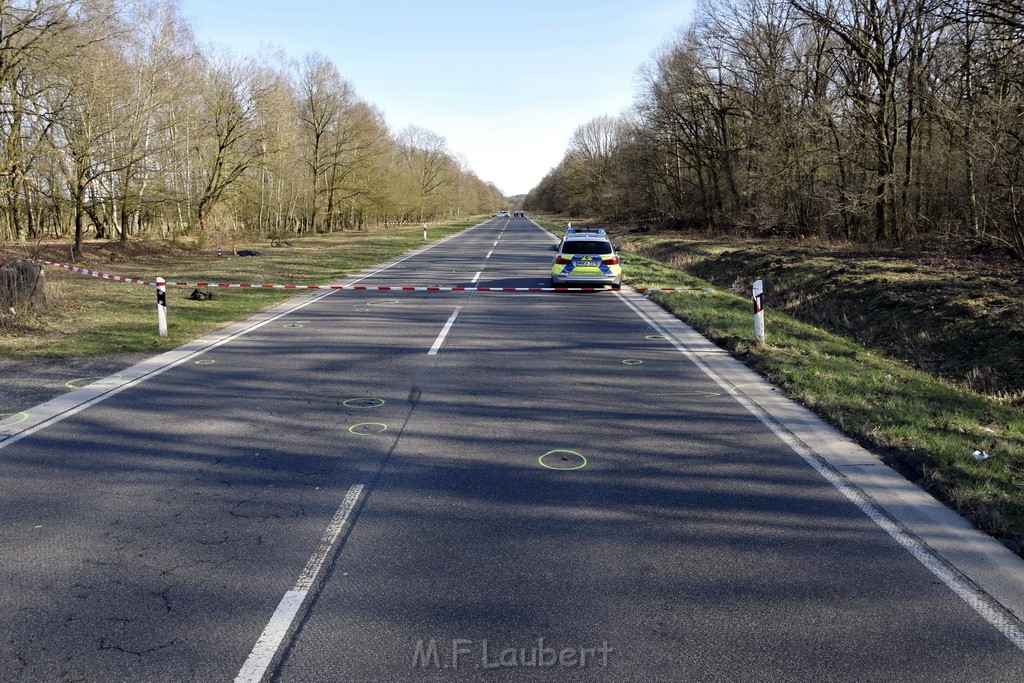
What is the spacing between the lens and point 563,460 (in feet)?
21.8

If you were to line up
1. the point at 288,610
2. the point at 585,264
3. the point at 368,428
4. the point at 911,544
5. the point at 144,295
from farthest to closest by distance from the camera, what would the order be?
1. the point at 585,264
2. the point at 144,295
3. the point at 368,428
4. the point at 911,544
5. the point at 288,610

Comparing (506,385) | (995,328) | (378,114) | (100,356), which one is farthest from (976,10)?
(378,114)

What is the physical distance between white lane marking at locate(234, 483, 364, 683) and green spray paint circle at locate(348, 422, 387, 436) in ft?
6.72

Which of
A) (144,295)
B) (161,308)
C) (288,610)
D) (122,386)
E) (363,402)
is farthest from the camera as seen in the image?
(144,295)

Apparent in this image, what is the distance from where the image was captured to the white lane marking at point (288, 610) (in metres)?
3.53

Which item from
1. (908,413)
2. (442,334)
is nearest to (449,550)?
(908,413)

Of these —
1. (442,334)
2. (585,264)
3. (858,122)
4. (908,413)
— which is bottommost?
(908,413)

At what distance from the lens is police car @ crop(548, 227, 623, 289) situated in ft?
68.3

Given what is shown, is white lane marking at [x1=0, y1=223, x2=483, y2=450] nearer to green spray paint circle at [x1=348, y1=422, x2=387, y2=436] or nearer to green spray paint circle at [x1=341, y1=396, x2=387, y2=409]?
green spray paint circle at [x1=341, y1=396, x2=387, y2=409]

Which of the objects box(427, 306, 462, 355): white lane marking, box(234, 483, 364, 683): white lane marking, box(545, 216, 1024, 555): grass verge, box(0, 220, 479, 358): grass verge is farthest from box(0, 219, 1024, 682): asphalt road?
box(0, 220, 479, 358): grass verge

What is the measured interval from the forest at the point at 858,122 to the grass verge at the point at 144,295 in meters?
17.3

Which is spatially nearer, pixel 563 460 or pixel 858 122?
pixel 563 460

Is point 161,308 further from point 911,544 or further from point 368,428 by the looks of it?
point 911,544

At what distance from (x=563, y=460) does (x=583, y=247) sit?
15.1 metres
